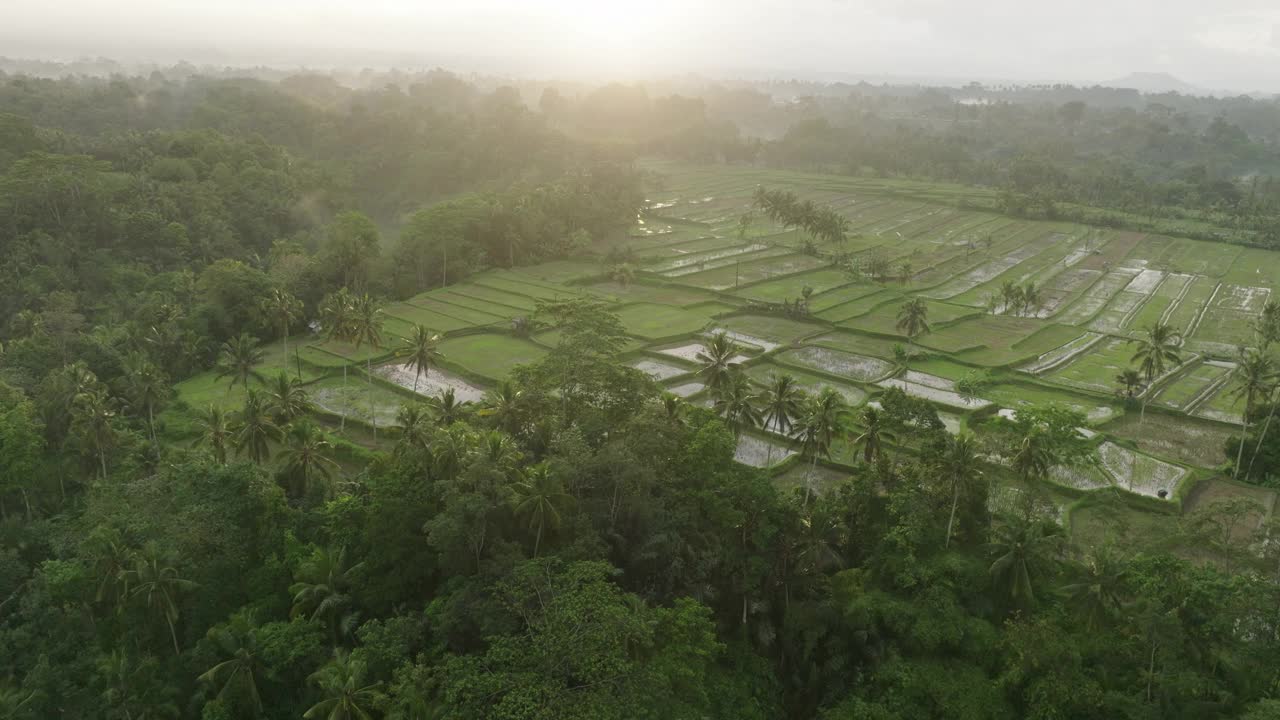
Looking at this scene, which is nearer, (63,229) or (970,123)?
(63,229)

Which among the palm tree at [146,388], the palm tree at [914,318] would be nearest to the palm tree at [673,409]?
the palm tree at [146,388]

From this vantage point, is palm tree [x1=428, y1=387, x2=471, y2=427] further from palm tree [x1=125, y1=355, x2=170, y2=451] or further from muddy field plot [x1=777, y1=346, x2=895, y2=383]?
muddy field plot [x1=777, y1=346, x2=895, y2=383]

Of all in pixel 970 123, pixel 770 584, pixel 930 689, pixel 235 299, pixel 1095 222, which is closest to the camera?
pixel 930 689

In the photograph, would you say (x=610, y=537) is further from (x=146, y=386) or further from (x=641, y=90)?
(x=641, y=90)

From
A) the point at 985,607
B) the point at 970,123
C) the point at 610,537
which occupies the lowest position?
the point at 985,607

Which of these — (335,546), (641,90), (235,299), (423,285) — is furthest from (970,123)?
(335,546)

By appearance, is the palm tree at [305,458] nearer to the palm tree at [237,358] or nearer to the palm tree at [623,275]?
the palm tree at [237,358]

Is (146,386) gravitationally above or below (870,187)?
below
